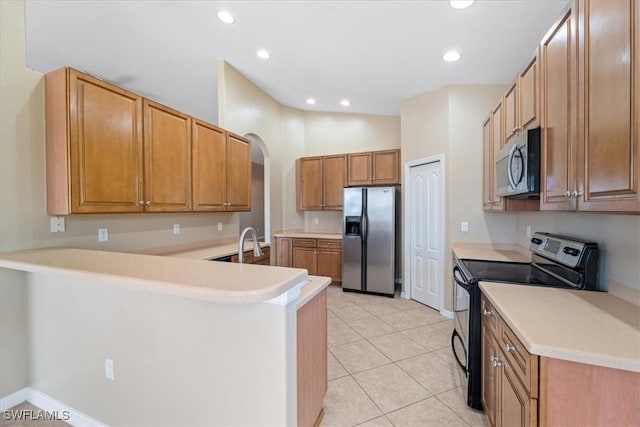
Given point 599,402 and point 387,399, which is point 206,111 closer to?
point 387,399

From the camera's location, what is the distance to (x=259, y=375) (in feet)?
3.96

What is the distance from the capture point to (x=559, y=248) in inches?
72.8

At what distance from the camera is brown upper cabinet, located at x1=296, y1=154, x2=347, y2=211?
194 inches

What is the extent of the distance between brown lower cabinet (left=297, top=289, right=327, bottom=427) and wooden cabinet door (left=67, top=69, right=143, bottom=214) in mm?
1780

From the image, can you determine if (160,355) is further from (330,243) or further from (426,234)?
(330,243)

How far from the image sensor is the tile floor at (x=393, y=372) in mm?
1782

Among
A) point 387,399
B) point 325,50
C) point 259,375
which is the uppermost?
point 325,50

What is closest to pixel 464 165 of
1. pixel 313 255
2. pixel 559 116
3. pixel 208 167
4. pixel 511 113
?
pixel 511 113

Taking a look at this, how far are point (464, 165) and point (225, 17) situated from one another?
10.2ft

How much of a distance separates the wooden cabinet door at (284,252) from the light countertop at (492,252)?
2.68 m

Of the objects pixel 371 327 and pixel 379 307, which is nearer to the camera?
pixel 371 327

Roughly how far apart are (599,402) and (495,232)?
104 inches

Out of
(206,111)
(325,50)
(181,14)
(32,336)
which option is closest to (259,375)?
(32,336)

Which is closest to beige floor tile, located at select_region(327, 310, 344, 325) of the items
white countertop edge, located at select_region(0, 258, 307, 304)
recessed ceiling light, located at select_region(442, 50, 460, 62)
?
white countertop edge, located at select_region(0, 258, 307, 304)
